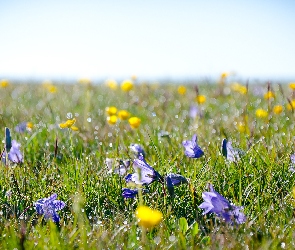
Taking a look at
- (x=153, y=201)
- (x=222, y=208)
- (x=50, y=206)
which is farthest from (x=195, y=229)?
(x=50, y=206)

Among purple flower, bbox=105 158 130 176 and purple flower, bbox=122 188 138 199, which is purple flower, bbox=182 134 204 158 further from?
purple flower, bbox=122 188 138 199

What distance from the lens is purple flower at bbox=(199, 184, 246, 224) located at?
1.93 metres

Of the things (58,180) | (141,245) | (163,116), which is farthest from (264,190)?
(163,116)

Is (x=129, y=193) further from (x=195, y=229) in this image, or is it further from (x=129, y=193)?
(x=195, y=229)

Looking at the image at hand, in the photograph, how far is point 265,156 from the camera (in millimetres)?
2566

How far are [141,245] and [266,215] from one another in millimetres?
662

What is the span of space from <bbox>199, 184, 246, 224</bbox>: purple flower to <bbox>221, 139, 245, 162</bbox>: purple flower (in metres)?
0.49

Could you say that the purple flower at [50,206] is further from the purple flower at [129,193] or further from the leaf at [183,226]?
the leaf at [183,226]

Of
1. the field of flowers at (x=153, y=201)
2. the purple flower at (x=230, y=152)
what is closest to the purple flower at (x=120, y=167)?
the field of flowers at (x=153, y=201)

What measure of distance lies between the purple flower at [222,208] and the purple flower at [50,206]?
0.72m


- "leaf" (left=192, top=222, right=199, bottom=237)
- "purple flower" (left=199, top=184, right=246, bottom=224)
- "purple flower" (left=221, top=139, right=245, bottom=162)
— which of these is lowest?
"leaf" (left=192, top=222, right=199, bottom=237)

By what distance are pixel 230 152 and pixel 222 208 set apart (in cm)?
73

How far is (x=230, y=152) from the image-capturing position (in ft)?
8.64

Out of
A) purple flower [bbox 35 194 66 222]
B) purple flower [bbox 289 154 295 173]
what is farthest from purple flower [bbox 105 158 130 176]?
purple flower [bbox 289 154 295 173]
